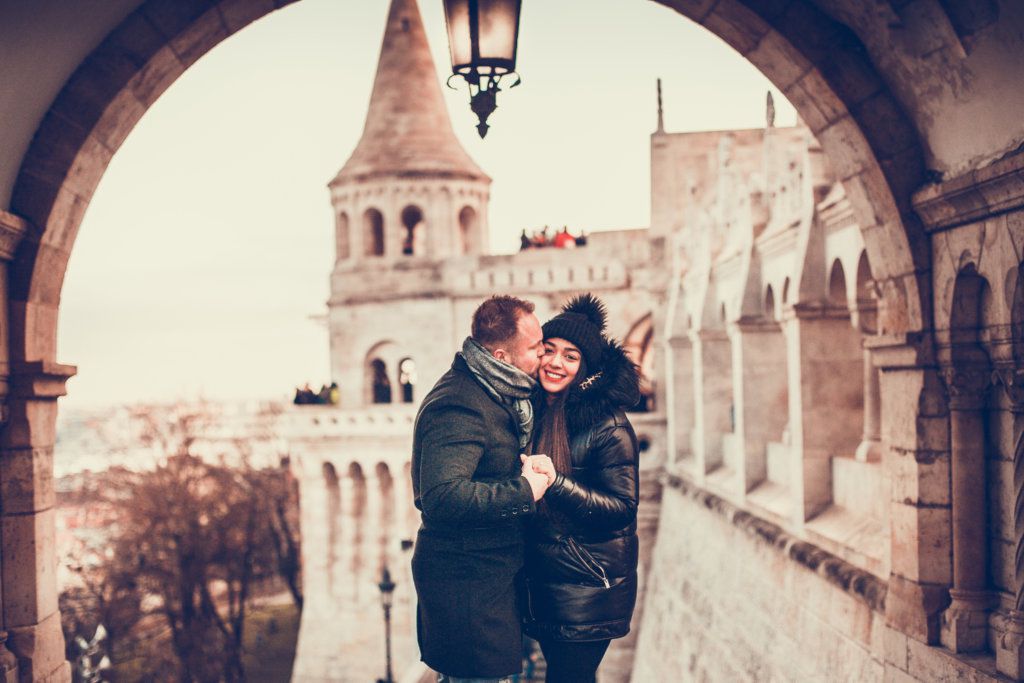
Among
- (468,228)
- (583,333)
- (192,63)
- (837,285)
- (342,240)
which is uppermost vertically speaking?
(468,228)

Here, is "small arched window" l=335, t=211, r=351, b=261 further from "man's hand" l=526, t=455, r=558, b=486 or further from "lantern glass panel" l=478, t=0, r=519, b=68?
"man's hand" l=526, t=455, r=558, b=486

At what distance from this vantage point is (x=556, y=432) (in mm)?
4266

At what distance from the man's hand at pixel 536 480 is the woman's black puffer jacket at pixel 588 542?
77 mm

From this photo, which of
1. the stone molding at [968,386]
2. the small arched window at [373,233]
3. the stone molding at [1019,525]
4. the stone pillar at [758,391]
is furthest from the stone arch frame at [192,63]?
the small arched window at [373,233]

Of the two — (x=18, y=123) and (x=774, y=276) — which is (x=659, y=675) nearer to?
(x=774, y=276)

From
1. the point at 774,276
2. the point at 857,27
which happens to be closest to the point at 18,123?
the point at 857,27

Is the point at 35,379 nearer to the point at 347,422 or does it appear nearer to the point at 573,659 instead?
the point at 573,659

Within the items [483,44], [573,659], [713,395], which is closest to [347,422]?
[713,395]

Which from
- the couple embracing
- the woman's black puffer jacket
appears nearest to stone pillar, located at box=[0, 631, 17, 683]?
the couple embracing

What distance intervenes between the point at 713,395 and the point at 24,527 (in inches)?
408

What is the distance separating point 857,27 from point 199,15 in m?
2.98

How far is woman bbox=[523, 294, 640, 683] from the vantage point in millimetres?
4102

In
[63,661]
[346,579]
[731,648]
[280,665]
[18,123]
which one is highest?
[18,123]

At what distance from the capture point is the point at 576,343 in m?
4.32
